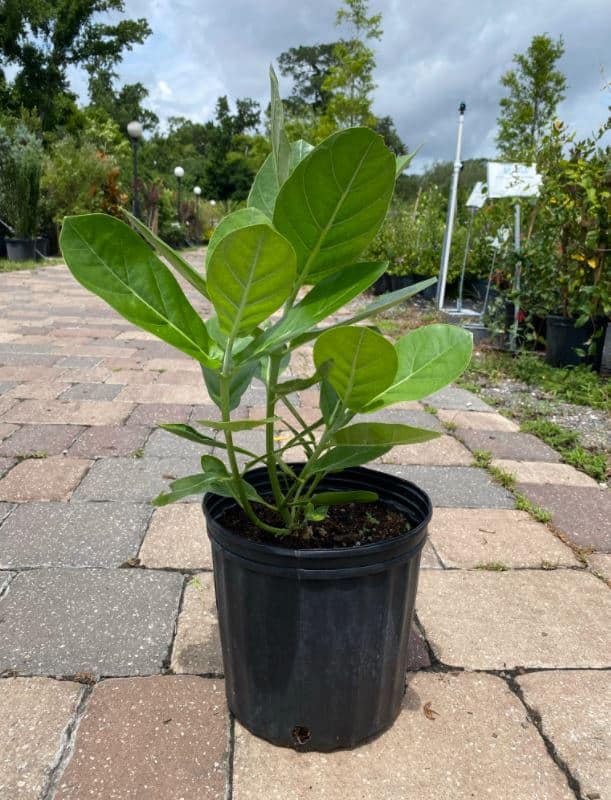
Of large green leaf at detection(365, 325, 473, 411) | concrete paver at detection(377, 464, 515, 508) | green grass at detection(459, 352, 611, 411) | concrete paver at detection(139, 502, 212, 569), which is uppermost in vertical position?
large green leaf at detection(365, 325, 473, 411)

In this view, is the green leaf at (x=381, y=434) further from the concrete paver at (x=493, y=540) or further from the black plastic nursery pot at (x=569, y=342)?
the black plastic nursery pot at (x=569, y=342)

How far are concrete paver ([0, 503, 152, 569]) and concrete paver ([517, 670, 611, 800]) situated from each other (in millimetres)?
1185

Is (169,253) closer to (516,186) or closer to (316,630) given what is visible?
(316,630)

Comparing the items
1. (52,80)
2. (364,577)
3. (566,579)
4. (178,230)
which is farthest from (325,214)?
(52,80)

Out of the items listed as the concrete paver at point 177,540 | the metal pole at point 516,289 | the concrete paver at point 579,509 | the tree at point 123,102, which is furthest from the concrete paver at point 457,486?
the tree at point 123,102

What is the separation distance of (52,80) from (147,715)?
27.9 metres

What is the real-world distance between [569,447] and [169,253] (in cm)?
266

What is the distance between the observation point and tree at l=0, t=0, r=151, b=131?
21969 mm

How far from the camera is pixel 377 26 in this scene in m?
13.2

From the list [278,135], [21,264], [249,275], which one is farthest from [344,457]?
[21,264]

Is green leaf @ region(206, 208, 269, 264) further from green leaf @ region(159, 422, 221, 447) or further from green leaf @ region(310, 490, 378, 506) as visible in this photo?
green leaf @ region(310, 490, 378, 506)

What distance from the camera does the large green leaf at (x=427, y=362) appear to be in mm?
933

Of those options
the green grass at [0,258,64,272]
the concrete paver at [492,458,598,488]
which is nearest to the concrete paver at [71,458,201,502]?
the concrete paver at [492,458,598,488]

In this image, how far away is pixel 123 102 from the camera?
37656 millimetres
